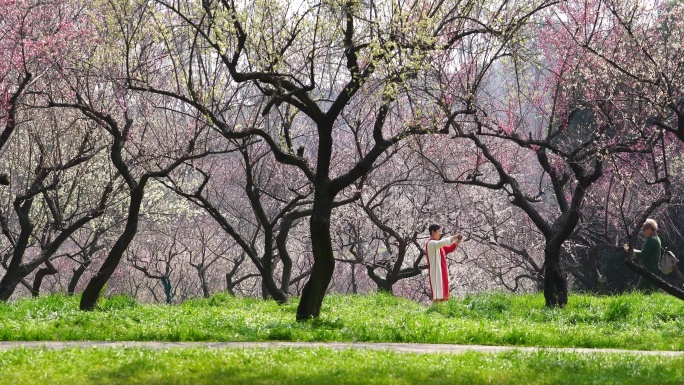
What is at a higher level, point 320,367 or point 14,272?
point 14,272

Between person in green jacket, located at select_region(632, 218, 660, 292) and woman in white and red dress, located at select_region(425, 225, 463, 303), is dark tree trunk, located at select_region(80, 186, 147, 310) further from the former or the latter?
person in green jacket, located at select_region(632, 218, 660, 292)

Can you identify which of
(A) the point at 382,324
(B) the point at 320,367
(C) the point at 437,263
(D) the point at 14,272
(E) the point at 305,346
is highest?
(D) the point at 14,272

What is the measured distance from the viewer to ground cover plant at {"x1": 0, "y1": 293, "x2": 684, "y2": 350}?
13.3 meters

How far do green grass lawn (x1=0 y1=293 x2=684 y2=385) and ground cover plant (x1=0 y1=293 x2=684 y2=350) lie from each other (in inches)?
1.0

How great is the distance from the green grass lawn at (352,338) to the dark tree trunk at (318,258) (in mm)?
566

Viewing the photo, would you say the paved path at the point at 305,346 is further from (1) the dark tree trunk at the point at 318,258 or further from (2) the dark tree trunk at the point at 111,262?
(2) the dark tree trunk at the point at 111,262

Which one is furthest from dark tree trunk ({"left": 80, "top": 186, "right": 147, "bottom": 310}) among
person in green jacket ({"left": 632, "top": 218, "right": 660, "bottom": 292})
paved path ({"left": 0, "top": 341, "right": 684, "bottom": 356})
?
person in green jacket ({"left": 632, "top": 218, "right": 660, "bottom": 292})

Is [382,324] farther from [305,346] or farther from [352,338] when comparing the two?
[305,346]

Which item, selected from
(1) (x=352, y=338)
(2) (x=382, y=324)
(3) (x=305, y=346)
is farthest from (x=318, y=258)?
(3) (x=305, y=346)

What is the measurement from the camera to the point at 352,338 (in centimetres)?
1315

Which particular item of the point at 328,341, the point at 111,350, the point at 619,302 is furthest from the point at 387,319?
the point at 111,350

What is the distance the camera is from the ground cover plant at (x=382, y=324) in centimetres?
1326

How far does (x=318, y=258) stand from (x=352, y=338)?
7.82 feet

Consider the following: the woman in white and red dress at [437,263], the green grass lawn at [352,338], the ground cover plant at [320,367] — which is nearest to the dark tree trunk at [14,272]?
the green grass lawn at [352,338]
